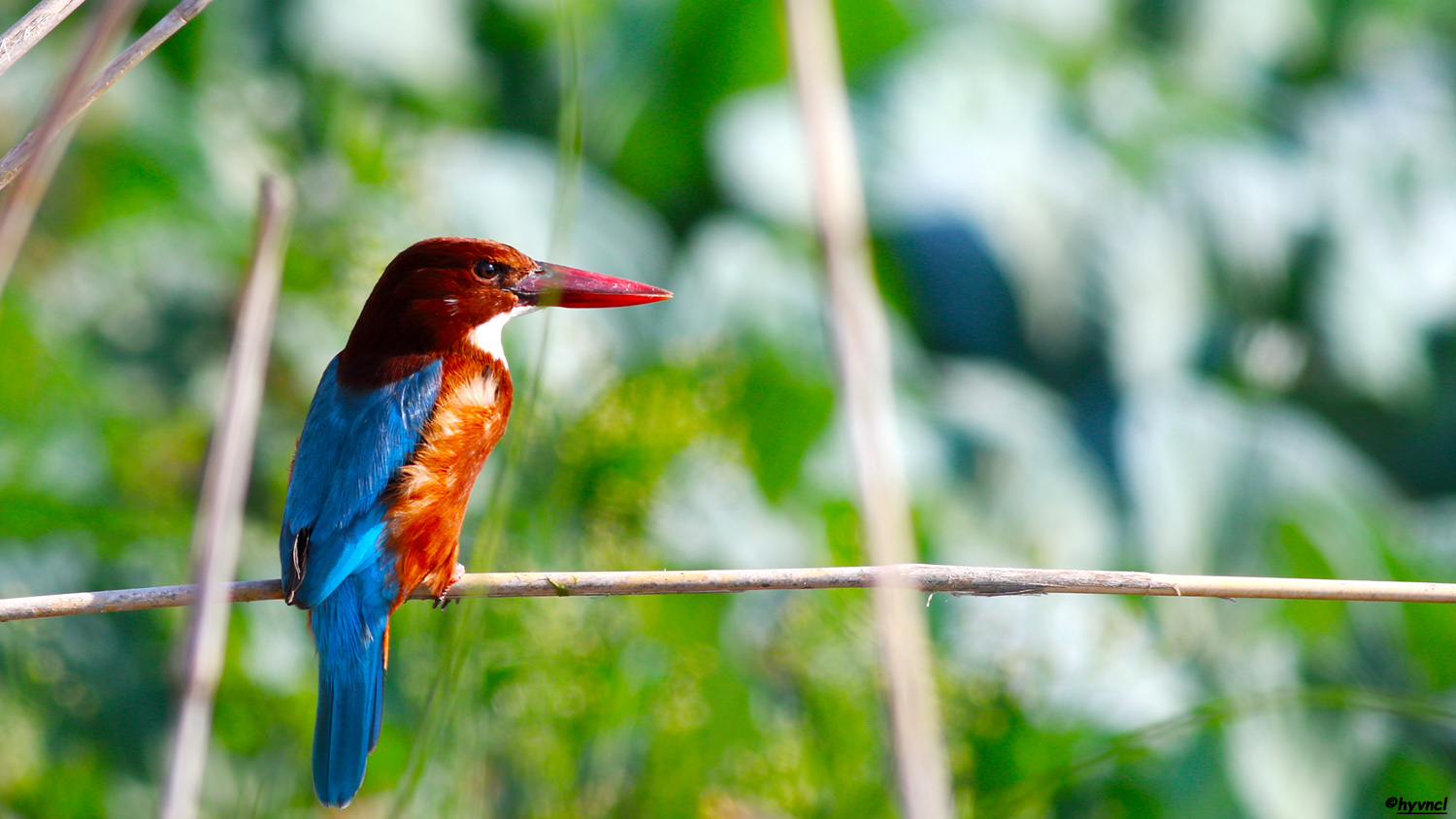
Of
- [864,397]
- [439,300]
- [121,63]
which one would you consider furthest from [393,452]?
[864,397]

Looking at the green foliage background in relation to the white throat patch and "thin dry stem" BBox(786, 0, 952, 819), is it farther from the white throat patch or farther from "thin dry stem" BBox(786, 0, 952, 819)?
"thin dry stem" BBox(786, 0, 952, 819)

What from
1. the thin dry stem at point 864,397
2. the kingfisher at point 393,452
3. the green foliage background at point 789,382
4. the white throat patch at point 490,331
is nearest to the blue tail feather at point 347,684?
the kingfisher at point 393,452

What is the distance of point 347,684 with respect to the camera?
1027 mm

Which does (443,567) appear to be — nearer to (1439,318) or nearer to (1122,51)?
(1122,51)

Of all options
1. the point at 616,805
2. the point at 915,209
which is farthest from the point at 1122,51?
the point at 616,805

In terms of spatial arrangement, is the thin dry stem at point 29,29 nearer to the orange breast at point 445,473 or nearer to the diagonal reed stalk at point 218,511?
the diagonal reed stalk at point 218,511

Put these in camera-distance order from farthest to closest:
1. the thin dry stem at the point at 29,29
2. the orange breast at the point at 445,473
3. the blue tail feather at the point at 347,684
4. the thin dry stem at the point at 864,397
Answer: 1. the orange breast at the point at 445,473
2. the blue tail feather at the point at 347,684
3. the thin dry stem at the point at 29,29
4. the thin dry stem at the point at 864,397

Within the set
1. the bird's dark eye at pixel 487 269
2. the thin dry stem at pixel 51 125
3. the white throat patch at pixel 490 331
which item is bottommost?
the thin dry stem at pixel 51 125

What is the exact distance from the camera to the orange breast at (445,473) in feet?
3.67

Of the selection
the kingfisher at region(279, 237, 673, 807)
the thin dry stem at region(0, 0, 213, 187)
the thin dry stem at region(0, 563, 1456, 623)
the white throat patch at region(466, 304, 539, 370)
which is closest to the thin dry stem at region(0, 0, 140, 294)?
the thin dry stem at region(0, 0, 213, 187)

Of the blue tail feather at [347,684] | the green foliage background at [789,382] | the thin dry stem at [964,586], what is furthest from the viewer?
the green foliage background at [789,382]

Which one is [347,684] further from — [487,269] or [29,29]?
[29,29]

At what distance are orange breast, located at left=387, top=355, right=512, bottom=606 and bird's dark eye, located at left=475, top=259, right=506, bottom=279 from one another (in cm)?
9

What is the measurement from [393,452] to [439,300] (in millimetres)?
167
